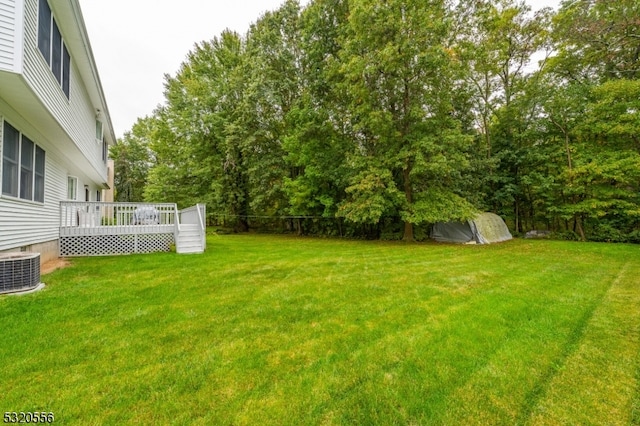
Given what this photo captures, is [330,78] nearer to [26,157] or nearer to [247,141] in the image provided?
[247,141]

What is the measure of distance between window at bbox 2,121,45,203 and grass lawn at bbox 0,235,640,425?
75.5 inches

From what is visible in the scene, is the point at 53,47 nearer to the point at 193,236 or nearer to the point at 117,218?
the point at 117,218

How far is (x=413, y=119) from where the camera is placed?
12.4 m

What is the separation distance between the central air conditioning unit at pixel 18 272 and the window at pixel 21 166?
1345mm

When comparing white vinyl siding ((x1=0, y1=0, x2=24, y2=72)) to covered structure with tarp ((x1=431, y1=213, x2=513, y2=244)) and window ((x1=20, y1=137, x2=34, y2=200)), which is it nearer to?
window ((x1=20, y1=137, x2=34, y2=200))

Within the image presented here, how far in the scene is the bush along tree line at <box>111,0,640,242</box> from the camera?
11.7 m

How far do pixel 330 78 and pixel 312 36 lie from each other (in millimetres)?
2642

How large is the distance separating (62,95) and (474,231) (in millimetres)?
14600

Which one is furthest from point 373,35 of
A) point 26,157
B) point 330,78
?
point 26,157

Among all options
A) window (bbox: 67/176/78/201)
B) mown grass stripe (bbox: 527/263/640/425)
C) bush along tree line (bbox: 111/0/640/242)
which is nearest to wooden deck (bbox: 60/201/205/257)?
window (bbox: 67/176/78/201)

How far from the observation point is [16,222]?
17.0 feet

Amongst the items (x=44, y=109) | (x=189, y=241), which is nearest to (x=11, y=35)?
(x=44, y=109)

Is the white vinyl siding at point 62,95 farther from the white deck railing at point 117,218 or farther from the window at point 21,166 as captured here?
the white deck railing at point 117,218

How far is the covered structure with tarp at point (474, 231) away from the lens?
12670 mm
